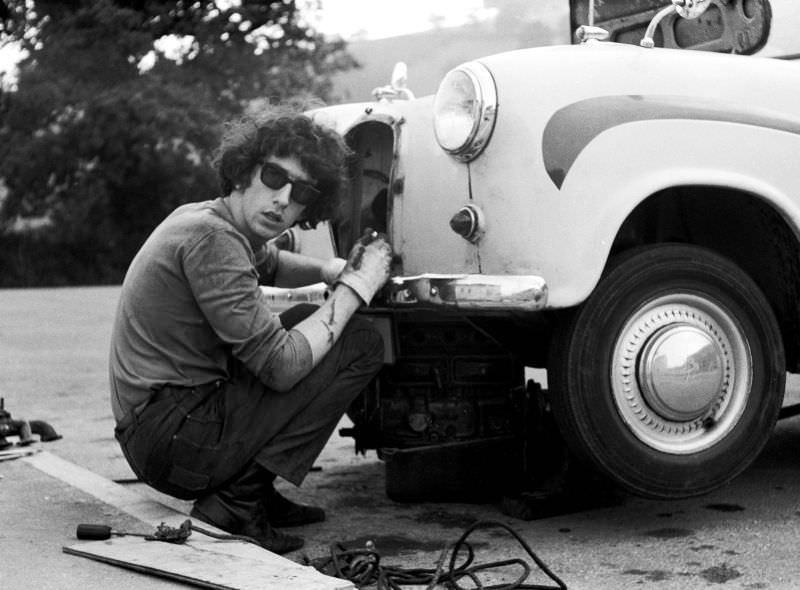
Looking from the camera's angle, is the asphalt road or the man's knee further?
the man's knee

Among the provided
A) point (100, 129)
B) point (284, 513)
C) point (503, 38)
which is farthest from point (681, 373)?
point (100, 129)

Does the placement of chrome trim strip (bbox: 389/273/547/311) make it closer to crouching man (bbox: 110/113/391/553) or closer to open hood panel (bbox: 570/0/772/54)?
crouching man (bbox: 110/113/391/553)

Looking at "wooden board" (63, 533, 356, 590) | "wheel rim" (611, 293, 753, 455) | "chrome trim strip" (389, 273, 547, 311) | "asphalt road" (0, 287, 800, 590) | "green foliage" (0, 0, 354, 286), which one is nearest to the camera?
"wooden board" (63, 533, 356, 590)

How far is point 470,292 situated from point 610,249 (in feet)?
1.38

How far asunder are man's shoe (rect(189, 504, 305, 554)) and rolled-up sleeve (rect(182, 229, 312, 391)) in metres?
0.37

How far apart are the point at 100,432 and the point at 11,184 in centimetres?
1651

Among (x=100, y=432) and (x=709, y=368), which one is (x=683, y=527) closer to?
(x=709, y=368)

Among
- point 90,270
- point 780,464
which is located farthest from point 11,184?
point 780,464

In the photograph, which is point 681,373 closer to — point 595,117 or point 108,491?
point 595,117

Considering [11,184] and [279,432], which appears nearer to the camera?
[279,432]

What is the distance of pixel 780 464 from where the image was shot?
4.34 m

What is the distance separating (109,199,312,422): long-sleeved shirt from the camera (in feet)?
10.3

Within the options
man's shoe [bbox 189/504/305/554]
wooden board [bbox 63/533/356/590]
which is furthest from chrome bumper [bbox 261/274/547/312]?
wooden board [bbox 63/533/356/590]

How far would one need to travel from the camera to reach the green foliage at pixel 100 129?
20.1 m
